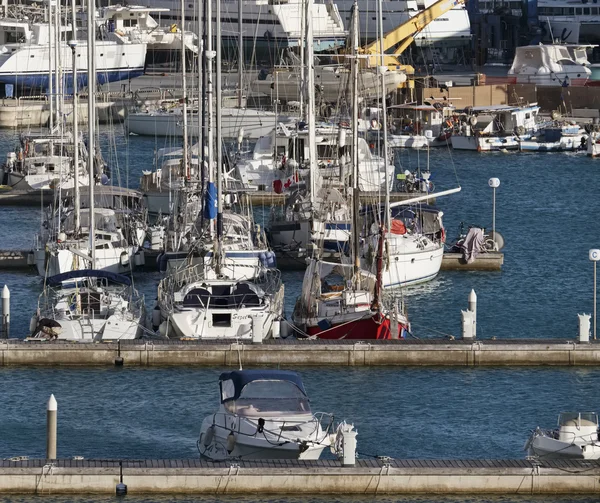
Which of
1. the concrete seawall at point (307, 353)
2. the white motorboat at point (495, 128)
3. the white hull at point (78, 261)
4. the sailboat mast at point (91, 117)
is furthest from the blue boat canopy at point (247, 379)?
the white motorboat at point (495, 128)

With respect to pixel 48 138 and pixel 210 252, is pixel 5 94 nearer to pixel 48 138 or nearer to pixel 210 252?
pixel 48 138

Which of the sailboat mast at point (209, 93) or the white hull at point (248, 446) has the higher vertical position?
the sailboat mast at point (209, 93)

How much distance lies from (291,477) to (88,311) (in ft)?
39.8

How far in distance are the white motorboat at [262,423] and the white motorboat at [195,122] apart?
4556 cm

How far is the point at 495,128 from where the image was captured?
302ft

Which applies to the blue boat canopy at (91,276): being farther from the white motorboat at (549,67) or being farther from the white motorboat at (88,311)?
the white motorboat at (549,67)

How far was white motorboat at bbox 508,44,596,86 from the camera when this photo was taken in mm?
105500

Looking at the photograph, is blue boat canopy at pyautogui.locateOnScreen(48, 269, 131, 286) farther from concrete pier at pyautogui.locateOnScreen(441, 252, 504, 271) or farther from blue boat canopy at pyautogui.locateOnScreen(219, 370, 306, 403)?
concrete pier at pyautogui.locateOnScreen(441, 252, 504, 271)

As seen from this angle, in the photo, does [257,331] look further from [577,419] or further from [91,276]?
[577,419]

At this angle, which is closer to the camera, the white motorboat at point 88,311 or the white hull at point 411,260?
the white motorboat at point 88,311

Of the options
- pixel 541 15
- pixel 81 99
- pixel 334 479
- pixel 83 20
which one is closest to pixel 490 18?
pixel 541 15

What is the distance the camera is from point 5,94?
336ft

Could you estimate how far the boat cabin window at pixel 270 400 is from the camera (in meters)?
33.7

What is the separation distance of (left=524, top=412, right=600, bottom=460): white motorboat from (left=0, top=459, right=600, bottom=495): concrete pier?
41cm
